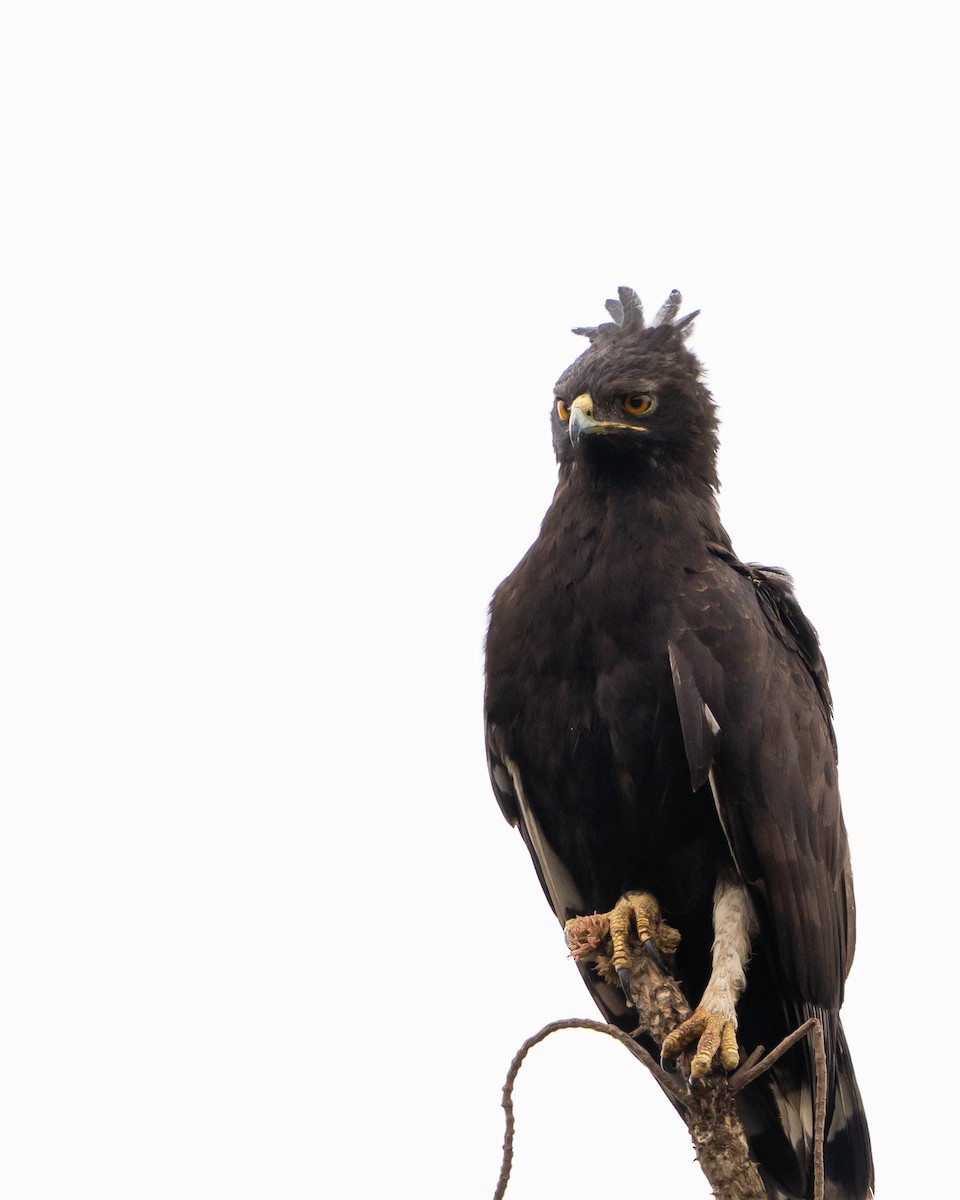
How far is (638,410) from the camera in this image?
7.14m

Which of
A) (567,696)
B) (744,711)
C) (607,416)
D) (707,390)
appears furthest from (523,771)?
(707,390)

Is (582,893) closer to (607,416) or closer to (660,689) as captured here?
(660,689)

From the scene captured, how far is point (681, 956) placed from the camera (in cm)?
688

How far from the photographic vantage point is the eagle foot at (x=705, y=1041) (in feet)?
18.1

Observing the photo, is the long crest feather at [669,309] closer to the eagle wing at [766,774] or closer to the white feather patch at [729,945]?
the eagle wing at [766,774]

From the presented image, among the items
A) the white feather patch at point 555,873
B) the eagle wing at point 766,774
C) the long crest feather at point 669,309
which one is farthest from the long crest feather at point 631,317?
the white feather patch at point 555,873

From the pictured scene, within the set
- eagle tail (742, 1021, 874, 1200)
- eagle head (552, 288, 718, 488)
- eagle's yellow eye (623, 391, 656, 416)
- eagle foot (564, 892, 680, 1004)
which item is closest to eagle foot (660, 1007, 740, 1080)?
eagle foot (564, 892, 680, 1004)

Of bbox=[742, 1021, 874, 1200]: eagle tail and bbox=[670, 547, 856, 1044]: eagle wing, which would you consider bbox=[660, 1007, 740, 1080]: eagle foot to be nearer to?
bbox=[670, 547, 856, 1044]: eagle wing

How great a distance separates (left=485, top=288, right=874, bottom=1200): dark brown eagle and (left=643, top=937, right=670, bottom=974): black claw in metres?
0.23

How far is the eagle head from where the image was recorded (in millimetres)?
7039

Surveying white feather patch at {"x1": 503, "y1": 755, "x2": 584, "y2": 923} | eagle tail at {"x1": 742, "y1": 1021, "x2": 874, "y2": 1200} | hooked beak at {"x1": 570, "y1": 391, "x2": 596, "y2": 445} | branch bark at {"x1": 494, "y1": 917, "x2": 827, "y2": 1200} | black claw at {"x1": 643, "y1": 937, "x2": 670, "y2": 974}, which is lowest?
eagle tail at {"x1": 742, "y1": 1021, "x2": 874, "y2": 1200}

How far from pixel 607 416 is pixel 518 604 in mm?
991

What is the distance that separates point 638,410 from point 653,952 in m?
2.54

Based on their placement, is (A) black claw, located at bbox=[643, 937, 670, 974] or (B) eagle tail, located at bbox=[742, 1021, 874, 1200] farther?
(B) eagle tail, located at bbox=[742, 1021, 874, 1200]
